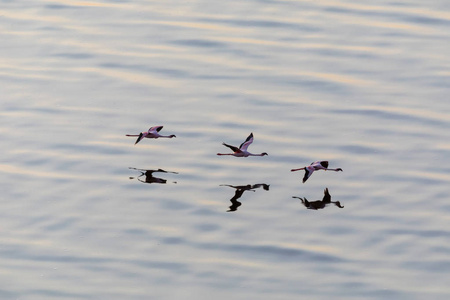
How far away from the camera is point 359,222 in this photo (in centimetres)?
2591

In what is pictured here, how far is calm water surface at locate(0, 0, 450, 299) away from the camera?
2442cm

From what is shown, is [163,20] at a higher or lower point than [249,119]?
higher

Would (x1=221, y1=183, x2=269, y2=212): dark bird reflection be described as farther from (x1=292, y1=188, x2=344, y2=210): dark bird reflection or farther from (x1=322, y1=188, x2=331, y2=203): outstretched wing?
(x1=322, y1=188, x2=331, y2=203): outstretched wing

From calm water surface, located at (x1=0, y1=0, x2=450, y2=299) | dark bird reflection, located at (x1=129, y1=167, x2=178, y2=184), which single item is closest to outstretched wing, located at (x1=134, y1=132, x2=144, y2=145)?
calm water surface, located at (x1=0, y1=0, x2=450, y2=299)

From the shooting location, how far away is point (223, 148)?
28781 millimetres

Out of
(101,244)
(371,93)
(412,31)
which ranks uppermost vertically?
(412,31)

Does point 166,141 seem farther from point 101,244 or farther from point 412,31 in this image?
point 412,31

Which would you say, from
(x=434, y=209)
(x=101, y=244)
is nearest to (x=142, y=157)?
(x=101, y=244)

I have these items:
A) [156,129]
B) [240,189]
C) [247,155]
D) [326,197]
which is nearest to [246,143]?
[247,155]

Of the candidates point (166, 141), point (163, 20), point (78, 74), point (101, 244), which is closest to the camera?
point (101, 244)

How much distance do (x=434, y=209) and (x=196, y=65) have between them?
8.61 m

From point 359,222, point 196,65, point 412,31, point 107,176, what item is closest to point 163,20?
point 196,65

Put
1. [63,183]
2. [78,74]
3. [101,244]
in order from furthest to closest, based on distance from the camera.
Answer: [78,74]
[63,183]
[101,244]

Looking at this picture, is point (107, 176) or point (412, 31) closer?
point (107, 176)
